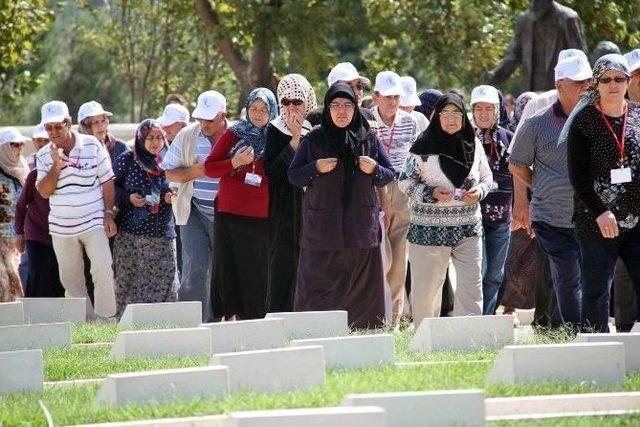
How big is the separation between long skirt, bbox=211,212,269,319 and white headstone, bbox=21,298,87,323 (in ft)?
3.71

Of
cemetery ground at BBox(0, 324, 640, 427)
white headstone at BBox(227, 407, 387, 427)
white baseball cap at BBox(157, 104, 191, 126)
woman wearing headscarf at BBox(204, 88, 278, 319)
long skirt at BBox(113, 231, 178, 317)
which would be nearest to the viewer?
white headstone at BBox(227, 407, 387, 427)

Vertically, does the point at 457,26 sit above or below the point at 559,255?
above

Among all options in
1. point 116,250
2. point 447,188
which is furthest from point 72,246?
point 447,188

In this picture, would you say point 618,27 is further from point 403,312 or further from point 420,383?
point 420,383

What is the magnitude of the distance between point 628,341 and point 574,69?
2967mm

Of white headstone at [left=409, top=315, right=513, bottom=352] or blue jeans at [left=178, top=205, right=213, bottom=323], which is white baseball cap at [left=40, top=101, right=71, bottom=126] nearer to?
blue jeans at [left=178, top=205, right=213, bottom=323]

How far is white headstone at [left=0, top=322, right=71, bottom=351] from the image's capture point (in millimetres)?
13492

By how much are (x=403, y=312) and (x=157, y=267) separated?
2.36 meters

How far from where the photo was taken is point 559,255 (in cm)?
1329

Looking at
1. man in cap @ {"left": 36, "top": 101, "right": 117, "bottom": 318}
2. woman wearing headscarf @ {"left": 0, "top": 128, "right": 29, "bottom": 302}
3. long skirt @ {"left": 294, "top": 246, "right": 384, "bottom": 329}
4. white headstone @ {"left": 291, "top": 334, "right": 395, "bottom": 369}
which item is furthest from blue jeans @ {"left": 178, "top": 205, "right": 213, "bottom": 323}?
white headstone @ {"left": 291, "top": 334, "right": 395, "bottom": 369}

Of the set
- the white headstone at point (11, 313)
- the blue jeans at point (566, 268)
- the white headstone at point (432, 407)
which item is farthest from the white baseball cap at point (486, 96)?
the white headstone at point (432, 407)

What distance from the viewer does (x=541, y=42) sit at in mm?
19766

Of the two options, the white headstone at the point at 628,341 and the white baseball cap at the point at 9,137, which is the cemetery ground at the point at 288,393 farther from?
the white baseball cap at the point at 9,137

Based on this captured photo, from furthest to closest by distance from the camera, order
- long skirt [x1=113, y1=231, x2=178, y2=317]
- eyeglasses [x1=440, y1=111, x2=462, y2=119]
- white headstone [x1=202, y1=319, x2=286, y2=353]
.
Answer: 1. long skirt [x1=113, y1=231, x2=178, y2=317]
2. eyeglasses [x1=440, y1=111, x2=462, y2=119]
3. white headstone [x1=202, y1=319, x2=286, y2=353]
